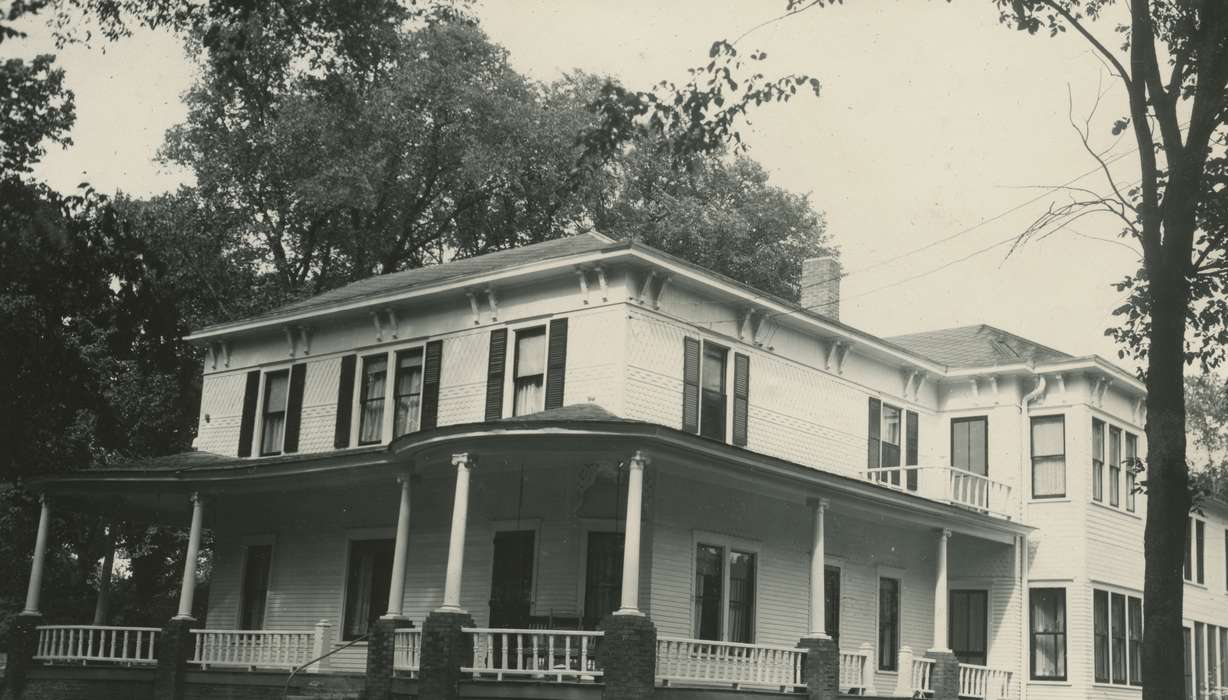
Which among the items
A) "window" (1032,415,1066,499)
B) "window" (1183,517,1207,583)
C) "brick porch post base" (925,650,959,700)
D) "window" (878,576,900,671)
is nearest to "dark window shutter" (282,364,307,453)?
"window" (878,576,900,671)

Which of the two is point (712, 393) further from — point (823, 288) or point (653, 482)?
point (823, 288)

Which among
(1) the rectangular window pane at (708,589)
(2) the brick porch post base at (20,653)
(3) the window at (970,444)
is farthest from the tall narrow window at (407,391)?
(3) the window at (970,444)

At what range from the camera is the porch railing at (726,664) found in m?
18.7

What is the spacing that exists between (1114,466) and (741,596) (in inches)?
414

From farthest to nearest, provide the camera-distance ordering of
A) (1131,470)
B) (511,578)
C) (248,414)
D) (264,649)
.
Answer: (1131,470), (248,414), (264,649), (511,578)

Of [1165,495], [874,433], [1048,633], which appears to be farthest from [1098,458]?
[1165,495]

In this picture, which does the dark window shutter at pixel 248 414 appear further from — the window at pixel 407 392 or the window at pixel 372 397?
the window at pixel 407 392

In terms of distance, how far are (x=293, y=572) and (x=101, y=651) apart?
3545 mm

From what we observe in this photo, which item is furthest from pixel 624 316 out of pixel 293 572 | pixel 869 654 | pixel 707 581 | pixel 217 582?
pixel 217 582

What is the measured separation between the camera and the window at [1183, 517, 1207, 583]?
3250 cm

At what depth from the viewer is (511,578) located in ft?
69.6

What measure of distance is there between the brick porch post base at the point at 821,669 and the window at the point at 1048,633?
25.9 feet

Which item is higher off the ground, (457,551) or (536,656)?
(457,551)

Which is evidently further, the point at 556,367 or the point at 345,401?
the point at 345,401
